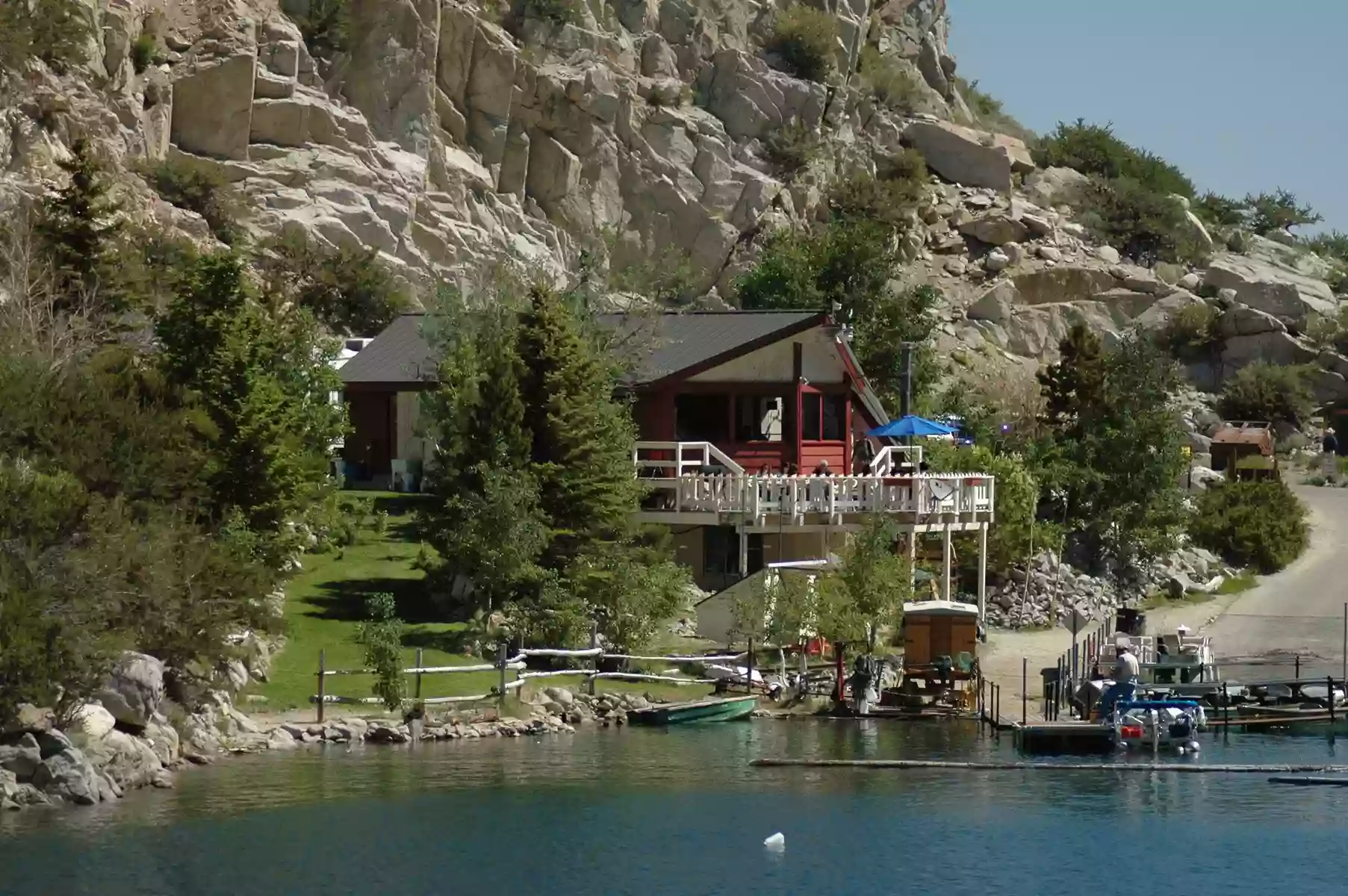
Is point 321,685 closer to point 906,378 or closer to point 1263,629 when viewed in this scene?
point 906,378

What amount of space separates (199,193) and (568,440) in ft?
104

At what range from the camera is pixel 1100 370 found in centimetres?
6316

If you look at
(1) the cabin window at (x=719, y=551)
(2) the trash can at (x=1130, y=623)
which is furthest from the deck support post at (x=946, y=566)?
(1) the cabin window at (x=719, y=551)

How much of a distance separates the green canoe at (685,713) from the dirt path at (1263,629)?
571 cm

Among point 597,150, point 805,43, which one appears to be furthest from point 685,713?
point 805,43

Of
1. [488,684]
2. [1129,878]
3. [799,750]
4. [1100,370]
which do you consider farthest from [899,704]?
[1100,370]

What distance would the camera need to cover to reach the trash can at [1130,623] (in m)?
49.7

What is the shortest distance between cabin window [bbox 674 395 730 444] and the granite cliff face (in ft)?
52.3

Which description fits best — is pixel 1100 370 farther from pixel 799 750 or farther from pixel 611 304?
pixel 799 750

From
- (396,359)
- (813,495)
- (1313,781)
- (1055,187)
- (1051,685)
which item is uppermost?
(1055,187)

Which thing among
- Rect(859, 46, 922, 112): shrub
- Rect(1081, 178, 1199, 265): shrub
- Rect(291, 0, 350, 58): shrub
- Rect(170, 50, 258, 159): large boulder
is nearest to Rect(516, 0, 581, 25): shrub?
Rect(291, 0, 350, 58): shrub

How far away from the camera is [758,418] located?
52781mm

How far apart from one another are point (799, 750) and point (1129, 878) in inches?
382

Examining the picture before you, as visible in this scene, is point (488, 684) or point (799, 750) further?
point (488, 684)
